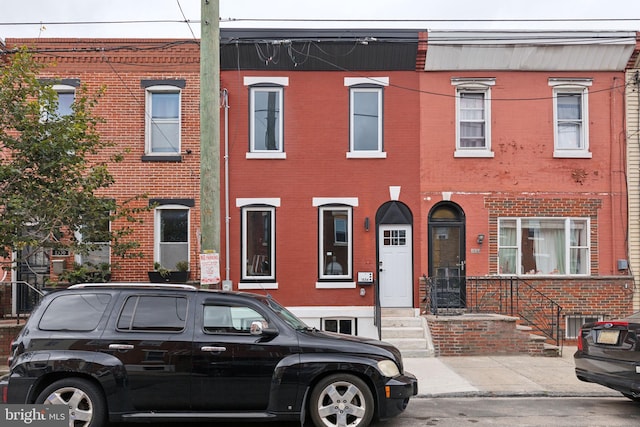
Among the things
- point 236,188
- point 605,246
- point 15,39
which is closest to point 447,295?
point 605,246

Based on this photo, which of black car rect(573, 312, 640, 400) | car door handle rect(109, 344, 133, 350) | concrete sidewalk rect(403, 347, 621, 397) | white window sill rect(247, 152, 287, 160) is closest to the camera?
car door handle rect(109, 344, 133, 350)

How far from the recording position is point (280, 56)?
12.8m

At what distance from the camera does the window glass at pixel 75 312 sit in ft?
19.8

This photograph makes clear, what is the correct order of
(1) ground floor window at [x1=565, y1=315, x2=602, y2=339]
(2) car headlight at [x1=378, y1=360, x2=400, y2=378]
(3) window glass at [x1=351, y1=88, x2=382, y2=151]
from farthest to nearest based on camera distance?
(3) window glass at [x1=351, y1=88, x2=382, y2=151], (1) ground floor window at [x1=565, y1=315, x2=602, y2=339], (2) car headlight at [x1=378, y1=360, x2=400, y2=378]

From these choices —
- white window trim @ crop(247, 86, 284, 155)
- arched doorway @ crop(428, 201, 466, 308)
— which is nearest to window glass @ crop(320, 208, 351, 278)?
white window trim @ crop(247, 86, 284, 155)

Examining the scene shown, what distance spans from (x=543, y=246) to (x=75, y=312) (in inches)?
420

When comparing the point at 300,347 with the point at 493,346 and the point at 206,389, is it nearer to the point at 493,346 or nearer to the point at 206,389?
the point at 206,389

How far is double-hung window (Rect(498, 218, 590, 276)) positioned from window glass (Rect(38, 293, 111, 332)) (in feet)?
31.2

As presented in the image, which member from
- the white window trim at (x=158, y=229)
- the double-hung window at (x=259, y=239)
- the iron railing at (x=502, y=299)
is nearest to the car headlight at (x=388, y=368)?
Result: the iron railing at (x=502, y=299)

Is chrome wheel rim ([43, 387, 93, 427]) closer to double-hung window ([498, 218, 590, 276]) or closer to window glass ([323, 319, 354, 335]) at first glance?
window glass ([323, 319, 354, 335])

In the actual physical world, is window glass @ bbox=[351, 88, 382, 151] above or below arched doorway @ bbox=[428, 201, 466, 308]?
above

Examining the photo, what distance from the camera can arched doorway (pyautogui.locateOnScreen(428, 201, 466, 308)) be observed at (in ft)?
41.7

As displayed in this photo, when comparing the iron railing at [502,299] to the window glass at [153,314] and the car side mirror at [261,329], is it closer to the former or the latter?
the car side mirror at [261,329]

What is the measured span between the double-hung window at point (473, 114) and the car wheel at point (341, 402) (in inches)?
323
